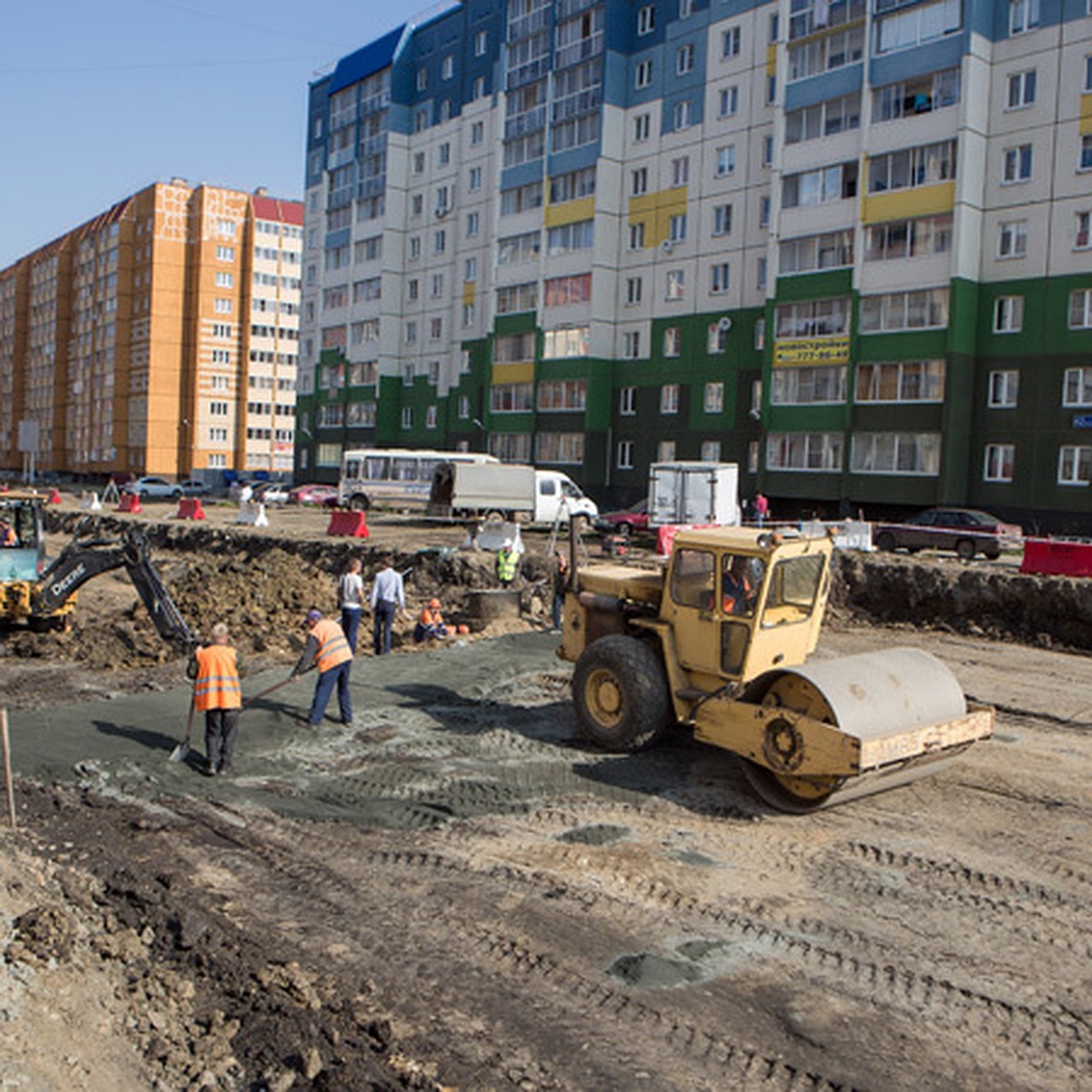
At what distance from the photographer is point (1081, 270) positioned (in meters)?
37.0

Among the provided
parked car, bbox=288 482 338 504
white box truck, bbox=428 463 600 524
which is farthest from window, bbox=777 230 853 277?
parked car, bbox=288 482 338 504

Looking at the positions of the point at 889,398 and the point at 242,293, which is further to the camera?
the point at 242,293

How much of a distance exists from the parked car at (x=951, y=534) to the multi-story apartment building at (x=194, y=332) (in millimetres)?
69938

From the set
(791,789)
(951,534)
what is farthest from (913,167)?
(791,789)

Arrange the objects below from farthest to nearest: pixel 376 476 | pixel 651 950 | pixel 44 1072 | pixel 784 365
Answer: pixel 376 476
pixel 784 365
pixel 651 950
pixel 44 1072

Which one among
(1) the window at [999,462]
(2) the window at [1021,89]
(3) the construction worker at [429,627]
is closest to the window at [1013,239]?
(2) the window at [1021,89]

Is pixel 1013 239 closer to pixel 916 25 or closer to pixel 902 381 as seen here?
pixel 902 381

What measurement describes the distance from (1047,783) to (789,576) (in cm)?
351

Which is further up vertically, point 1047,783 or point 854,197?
point 854,197

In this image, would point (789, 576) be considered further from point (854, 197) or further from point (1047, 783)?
point (854, 197)

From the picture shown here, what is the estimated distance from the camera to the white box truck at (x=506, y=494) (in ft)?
130

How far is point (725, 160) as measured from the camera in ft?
161

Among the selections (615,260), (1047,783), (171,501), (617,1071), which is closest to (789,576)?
(1047,783)

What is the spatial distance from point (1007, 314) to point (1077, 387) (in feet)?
12.1
